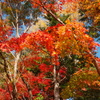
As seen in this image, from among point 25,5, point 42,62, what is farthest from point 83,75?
point 25,5

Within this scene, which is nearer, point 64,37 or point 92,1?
point 64,37

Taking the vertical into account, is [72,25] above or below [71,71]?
above

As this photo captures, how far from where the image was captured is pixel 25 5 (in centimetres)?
1065

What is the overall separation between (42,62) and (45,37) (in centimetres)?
651

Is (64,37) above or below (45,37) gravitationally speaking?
below

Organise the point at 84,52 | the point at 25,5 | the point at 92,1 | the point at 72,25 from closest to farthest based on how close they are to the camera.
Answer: the point at 72,25 < the point at 84,52 < the point at 92,1 < the point at 25,5

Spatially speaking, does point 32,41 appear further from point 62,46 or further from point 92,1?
point 92,1

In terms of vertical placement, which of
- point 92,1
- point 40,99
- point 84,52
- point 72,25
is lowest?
point 40,99

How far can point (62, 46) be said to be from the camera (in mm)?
5508

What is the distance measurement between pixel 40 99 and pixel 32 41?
5352 mm

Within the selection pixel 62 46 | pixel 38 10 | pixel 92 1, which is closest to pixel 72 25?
pixel 62 46

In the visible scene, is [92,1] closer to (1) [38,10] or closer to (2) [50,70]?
(1) [38,10]

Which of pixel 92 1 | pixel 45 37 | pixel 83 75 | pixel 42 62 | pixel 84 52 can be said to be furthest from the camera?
pixel 42 62

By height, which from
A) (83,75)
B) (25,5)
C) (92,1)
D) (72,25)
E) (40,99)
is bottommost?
(40,99)
